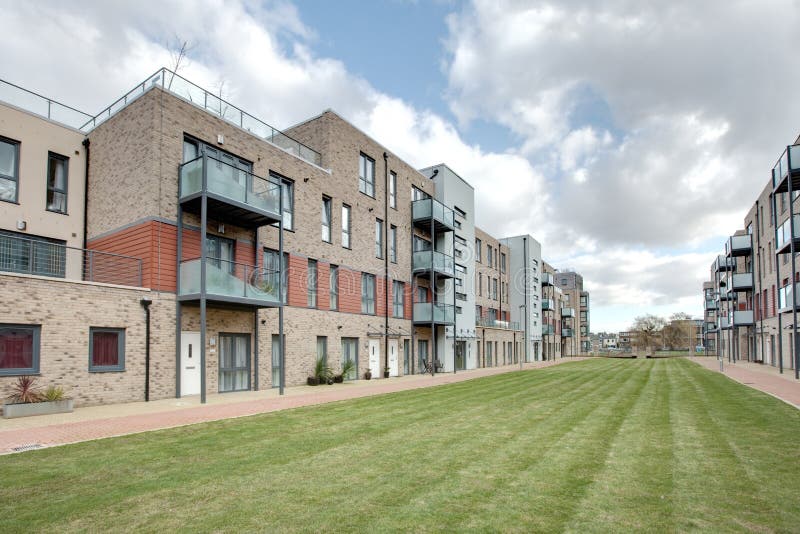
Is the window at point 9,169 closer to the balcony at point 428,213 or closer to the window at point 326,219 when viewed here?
the window at point 326,219

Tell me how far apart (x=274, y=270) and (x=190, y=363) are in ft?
14.6

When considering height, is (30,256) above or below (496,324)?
above

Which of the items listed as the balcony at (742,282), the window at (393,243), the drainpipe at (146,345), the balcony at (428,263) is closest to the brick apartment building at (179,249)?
the drainpipe at (146,345)

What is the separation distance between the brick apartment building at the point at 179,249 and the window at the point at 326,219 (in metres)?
0.05

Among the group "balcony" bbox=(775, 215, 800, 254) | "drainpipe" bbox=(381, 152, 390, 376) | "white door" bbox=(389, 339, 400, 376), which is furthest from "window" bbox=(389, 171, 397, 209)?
"balcony" bbox=(775, 215, 800, 254)

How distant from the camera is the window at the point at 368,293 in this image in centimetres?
2378

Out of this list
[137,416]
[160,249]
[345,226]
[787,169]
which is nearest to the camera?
[137,416]

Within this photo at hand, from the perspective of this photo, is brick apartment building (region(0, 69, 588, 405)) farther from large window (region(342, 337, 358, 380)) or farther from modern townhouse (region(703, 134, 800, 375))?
modern townhouse (region(703, 134, 800, 375))

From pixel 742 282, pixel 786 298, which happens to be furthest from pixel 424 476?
pixel 742 282

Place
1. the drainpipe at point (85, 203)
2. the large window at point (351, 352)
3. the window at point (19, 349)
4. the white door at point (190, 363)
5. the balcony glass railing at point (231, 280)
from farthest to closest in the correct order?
the large window at point (351, 352), the drainpipe at point (85, 203), the white door at point (190, 363), the balcony glass railing at point (231, 280), the window at point (19, 349)

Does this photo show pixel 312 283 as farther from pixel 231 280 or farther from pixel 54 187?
pixel 54 187

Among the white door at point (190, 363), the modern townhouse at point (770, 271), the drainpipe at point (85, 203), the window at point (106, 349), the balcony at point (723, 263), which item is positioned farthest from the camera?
the balcony at point (723, 263)

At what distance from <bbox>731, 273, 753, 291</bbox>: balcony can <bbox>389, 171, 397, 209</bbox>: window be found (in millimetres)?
30090

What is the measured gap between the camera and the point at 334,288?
21.8 m
